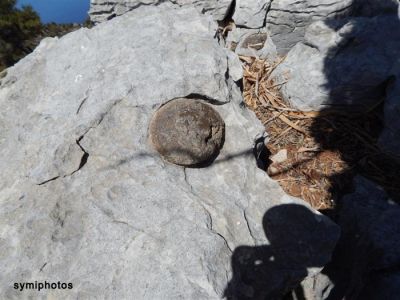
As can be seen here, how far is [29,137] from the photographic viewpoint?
3242 millimetres

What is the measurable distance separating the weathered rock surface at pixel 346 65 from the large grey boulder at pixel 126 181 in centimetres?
111

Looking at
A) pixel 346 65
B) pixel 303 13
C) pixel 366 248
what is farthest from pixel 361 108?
pixel 366 248

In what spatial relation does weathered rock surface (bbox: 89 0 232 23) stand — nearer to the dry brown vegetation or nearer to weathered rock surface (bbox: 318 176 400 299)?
the dry brown vegetation

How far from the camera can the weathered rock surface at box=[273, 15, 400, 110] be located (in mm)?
3973

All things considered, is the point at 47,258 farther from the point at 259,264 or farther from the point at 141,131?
the point at 259,264

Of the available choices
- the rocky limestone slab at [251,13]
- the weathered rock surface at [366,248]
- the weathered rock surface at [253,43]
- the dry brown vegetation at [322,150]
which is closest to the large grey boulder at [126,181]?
the weathered rock surface at [366,248]

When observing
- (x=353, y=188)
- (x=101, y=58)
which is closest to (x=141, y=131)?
(x=101, y=58)

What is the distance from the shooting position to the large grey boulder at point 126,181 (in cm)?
270

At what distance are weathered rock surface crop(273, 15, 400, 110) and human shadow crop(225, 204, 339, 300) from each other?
1651mm

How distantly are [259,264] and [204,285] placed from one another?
1.70ft

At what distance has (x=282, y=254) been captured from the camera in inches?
116

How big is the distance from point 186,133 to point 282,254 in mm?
1266

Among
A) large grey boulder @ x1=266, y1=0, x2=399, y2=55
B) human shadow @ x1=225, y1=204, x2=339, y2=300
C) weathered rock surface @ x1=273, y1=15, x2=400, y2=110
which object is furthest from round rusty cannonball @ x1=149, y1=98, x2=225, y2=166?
large grey boulder @ x1=266, y1=0, x2=399, y2=55

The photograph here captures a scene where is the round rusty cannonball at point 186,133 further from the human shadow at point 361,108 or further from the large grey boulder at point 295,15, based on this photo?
the large grey boulder at point 295,15
